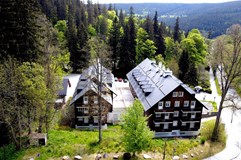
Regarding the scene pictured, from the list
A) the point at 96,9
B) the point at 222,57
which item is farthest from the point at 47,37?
the point at 96,9

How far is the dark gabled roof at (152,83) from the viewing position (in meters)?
35.3

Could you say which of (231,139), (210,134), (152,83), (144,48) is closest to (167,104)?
(152,83)

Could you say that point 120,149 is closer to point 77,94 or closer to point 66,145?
point 66,145

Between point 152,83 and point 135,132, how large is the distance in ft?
58.9

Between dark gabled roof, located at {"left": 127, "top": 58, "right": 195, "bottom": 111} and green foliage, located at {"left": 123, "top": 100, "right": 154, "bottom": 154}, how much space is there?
1105cm

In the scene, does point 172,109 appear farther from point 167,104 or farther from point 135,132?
A: point 135,132

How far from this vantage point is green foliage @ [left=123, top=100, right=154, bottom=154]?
76.7ft

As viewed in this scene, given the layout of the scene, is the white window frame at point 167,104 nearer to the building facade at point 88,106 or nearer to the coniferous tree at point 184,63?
the building facade at point 88,106

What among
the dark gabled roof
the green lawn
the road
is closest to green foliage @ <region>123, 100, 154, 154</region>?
the green lawn

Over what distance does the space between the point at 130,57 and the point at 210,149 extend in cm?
3584

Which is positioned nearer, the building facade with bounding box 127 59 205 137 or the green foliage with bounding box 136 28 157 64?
the building facade with bounding box 127 59 205 137

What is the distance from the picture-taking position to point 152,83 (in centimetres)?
4034

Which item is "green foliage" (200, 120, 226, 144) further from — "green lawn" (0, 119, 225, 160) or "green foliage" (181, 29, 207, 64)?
"green foliage" (181, 29, 207, 64)

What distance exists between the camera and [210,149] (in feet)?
99.9
